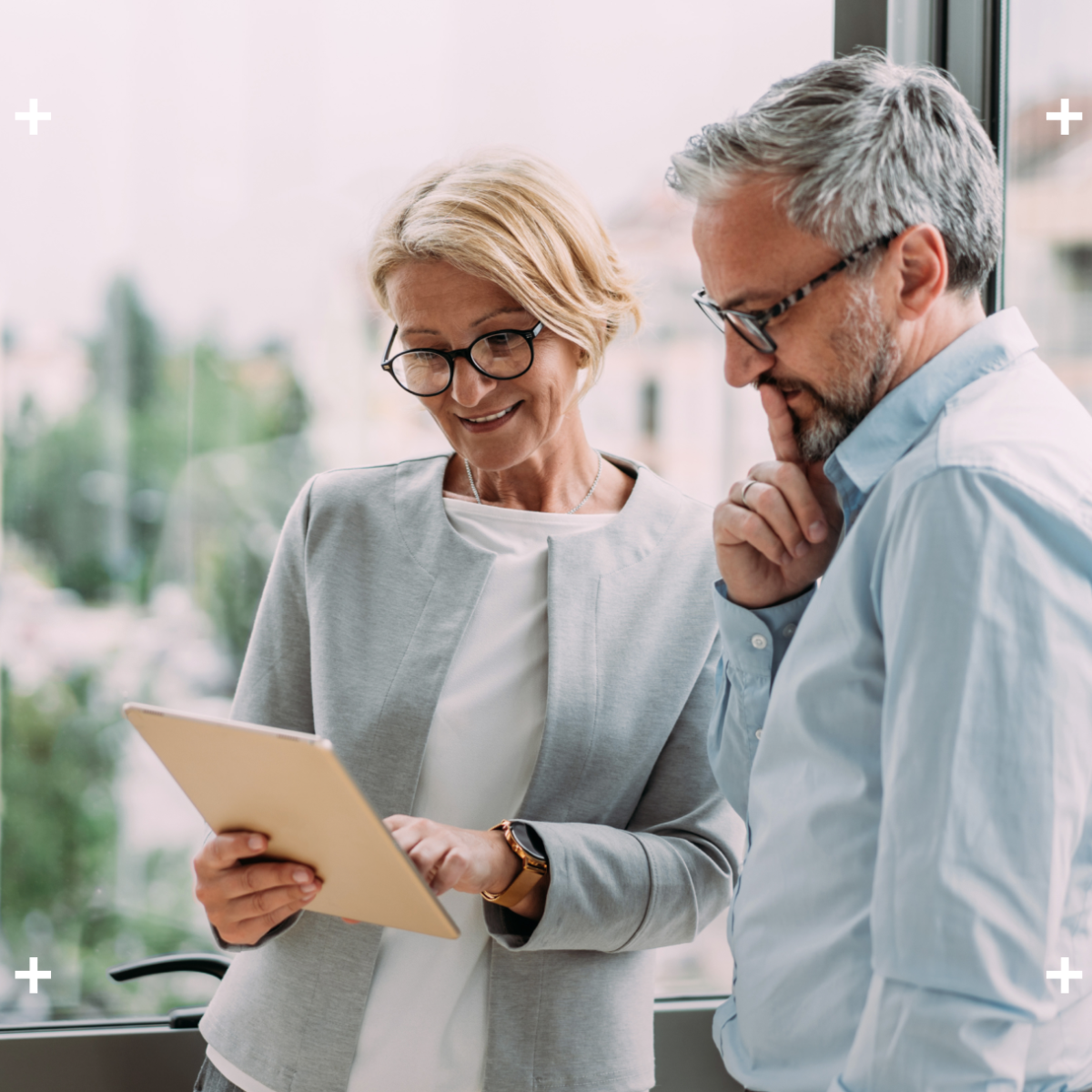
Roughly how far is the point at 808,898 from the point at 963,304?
520 mm

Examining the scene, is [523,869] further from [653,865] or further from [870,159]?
[870,159]

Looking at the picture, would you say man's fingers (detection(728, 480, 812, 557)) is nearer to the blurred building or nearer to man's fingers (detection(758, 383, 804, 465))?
man's fingers (detection(758, 383, 804, 465))

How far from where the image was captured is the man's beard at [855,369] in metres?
0.85

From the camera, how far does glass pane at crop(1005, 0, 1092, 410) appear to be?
1.46 m

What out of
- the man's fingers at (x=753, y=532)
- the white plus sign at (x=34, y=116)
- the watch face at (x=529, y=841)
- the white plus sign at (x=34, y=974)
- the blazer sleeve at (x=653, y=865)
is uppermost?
the white plus sign at (x=34, y=116)

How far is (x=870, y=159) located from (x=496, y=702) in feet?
2.28

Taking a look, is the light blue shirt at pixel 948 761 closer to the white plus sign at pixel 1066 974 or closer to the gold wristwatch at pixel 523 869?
the white plus sign at pixel 1066 974

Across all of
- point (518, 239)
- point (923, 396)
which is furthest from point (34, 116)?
point (923, 396)

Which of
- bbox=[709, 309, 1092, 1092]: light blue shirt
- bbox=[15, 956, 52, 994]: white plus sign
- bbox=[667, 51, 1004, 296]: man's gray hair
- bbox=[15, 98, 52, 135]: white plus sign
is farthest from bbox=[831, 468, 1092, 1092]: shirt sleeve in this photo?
bbox=[15, 98, 52, 135]: white plus sign

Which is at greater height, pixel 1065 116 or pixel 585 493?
pixel 1065 116

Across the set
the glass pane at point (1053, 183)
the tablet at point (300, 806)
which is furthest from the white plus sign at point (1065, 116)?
the tablet at point (300, 806)

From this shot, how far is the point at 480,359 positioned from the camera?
1.17 m

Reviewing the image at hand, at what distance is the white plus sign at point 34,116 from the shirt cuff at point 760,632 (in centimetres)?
121

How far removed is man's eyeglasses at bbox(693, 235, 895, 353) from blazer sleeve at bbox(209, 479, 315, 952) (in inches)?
24.1
